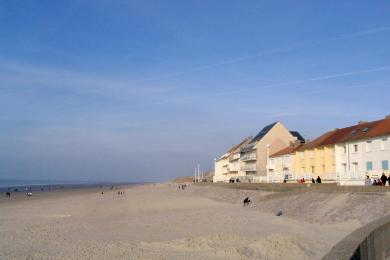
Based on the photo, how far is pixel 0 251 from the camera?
51.4 feet

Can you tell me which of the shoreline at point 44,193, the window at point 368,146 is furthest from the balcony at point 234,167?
the window at point 368,146

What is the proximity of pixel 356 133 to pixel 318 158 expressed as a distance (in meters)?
8.31

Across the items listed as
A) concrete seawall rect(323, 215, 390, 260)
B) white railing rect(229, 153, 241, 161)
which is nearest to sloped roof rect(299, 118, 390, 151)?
concrete seawall rect(323, 215, 390, 260)

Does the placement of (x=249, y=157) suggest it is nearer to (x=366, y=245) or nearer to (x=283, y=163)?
(x=283, y=163)

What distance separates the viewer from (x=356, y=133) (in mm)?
47562

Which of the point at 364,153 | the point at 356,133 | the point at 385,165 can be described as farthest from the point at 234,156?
the point at 385,165

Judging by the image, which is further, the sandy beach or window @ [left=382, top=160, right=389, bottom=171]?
window @ [left=382, top=160, right=389, bottom=171]

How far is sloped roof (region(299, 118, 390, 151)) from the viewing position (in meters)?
42.3

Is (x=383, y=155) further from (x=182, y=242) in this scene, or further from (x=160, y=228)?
(x=182, y=242)

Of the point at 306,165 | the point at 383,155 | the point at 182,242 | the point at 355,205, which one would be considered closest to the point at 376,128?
the point at 383,155

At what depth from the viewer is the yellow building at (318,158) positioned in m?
51.4

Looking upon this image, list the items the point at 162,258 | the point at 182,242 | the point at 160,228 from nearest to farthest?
the point at 162,258 → the point at 182,242 → the point at 160,228

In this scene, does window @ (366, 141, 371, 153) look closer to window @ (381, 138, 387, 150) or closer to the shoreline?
window @ (381, 138, 387, 150)

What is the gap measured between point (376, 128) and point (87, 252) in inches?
1387
